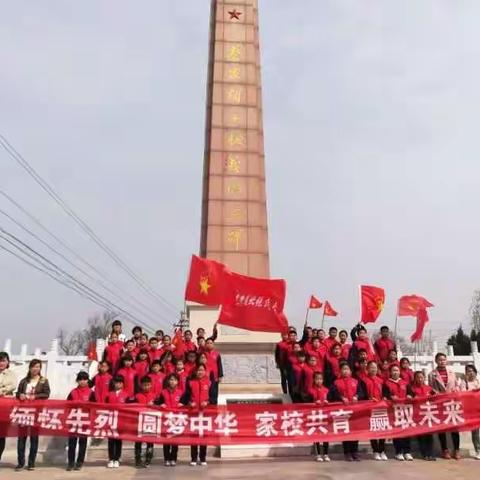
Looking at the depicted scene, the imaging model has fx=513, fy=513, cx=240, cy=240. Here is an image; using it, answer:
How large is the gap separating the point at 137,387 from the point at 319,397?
212cm

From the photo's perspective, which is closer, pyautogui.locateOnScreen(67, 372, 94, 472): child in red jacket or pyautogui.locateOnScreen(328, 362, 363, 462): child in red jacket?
pyautogui.locateOnScreen(67, 372, 94, 472): child in red jacket

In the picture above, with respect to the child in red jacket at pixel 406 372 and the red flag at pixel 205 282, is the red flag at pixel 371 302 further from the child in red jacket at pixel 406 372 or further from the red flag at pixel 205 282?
the red flag at pixel 205 282

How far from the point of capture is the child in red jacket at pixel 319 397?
580 centimetres

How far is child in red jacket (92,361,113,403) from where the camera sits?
5.74 metres

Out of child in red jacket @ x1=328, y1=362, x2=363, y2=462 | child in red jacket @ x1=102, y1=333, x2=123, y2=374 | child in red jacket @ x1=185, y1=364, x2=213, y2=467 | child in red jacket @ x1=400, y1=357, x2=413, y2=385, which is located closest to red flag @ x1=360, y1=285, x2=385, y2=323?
child in red jacket @ x1=400, y1=357, x2=413, y2=385

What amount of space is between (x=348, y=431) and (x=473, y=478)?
130 centimetres

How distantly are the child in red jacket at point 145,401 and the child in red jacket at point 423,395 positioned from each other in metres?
3.07

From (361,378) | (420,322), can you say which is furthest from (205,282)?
(420,322)

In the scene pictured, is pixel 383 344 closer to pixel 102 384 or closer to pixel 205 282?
pixel 205 282

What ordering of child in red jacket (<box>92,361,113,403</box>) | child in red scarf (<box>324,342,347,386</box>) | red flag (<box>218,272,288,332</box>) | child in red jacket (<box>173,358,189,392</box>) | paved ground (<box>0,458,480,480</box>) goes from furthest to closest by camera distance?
red flag (<box>218,272,288,332</box>) → child in red scarf (<box>324,342,347,386</box>) → child in red jacket (<box>173,358,189,392</box>) → child in red jacket (<box>92,361,113,403</box>) → paved ground (<box>0,458,480,480</box>)

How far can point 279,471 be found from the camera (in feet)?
16.9

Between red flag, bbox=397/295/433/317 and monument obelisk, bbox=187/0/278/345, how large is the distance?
3039 millimetres

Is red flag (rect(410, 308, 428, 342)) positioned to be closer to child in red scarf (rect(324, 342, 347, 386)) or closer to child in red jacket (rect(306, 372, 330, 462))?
child in red scarf (rect(324, 342, 347, 386))

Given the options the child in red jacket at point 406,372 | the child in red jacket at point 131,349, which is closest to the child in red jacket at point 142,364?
the child in red jacket at point 131,349
